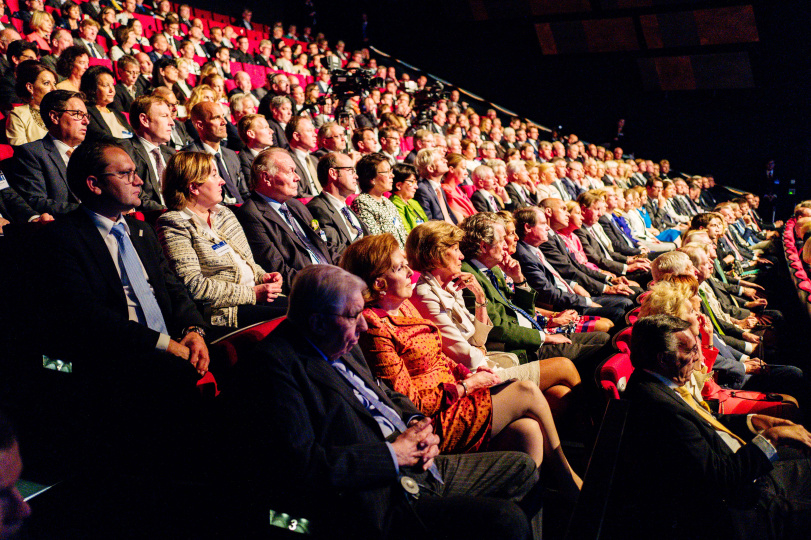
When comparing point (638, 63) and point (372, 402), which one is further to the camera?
point (638, 63)

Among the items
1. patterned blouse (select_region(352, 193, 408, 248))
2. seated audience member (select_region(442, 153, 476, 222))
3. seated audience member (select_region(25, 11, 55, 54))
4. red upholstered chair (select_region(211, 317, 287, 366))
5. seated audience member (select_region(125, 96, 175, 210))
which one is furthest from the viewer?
seated audience member (select_region(25, 11, 55, 54))

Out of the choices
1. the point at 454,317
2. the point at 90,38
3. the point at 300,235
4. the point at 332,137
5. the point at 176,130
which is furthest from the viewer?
the point at 90,38

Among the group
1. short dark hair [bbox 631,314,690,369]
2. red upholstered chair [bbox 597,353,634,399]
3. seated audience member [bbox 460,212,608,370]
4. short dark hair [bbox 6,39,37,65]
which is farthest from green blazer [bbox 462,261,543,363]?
short dark hair [bbox 6,39,37,65]

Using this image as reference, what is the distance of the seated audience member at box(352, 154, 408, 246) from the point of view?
321 cm

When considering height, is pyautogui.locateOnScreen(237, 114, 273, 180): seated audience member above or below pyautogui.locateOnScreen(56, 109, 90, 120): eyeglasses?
below

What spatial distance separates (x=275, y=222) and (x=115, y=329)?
1.07 meters

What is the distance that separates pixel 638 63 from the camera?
11.4 metres

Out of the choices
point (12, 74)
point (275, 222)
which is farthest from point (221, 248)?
point (12, 74)

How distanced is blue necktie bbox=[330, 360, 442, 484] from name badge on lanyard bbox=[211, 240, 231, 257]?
2.86 ft

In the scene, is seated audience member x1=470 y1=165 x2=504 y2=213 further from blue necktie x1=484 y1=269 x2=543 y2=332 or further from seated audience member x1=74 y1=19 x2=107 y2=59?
seated audience member x1=74 y1=19 x2=107 y2=59

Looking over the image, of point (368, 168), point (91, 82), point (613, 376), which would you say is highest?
point (91, 82)

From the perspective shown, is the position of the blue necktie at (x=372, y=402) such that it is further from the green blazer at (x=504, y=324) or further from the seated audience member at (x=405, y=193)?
the seated audience member at (x=405, y=193)

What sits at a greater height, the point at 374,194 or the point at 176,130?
the point at 176,130

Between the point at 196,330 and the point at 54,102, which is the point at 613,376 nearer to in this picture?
the point at 196,330
